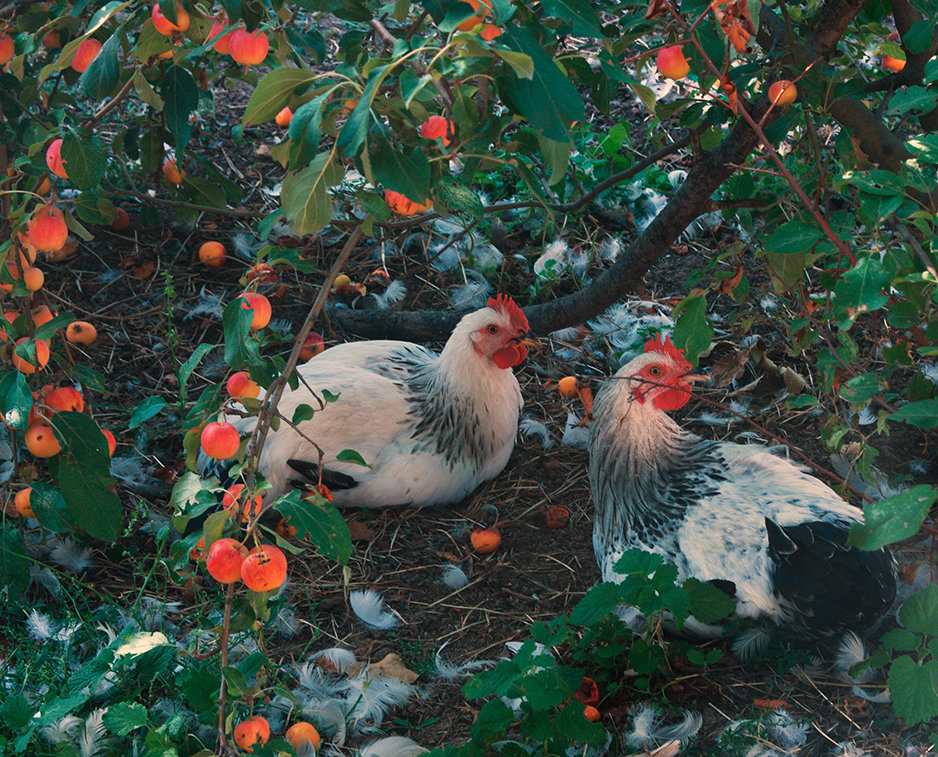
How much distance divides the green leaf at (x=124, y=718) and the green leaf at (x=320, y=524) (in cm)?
72

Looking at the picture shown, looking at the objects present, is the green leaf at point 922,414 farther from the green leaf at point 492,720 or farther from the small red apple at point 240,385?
the small red apple at point 240,385

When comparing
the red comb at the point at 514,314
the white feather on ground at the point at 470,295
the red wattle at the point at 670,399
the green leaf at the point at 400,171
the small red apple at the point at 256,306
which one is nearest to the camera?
the green leaf at the point at 400,171

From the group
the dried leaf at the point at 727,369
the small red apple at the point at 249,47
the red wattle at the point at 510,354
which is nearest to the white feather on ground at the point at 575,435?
the red wattle at the point at 510,354

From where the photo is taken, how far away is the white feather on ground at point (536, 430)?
3.36 meters

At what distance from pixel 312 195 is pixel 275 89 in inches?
6.6

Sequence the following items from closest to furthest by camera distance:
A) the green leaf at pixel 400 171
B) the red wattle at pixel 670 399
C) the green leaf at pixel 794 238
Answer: the green leaf at pixel 400 171 < the green leaf at pixel 794 238 < the red wattle at pixel 670 399

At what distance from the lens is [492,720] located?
188 centimetres

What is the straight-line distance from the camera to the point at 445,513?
10.2ft

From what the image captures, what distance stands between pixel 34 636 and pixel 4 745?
1.37ft

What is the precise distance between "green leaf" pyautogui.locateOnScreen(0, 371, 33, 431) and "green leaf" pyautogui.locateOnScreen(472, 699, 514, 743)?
1.15 metres

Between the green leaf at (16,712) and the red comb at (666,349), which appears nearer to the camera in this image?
the green leaf at (16,712)

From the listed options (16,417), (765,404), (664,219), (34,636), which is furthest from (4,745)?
(765,404)

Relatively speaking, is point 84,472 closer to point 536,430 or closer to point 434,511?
point 434,511

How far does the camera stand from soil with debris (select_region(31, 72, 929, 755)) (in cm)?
218
